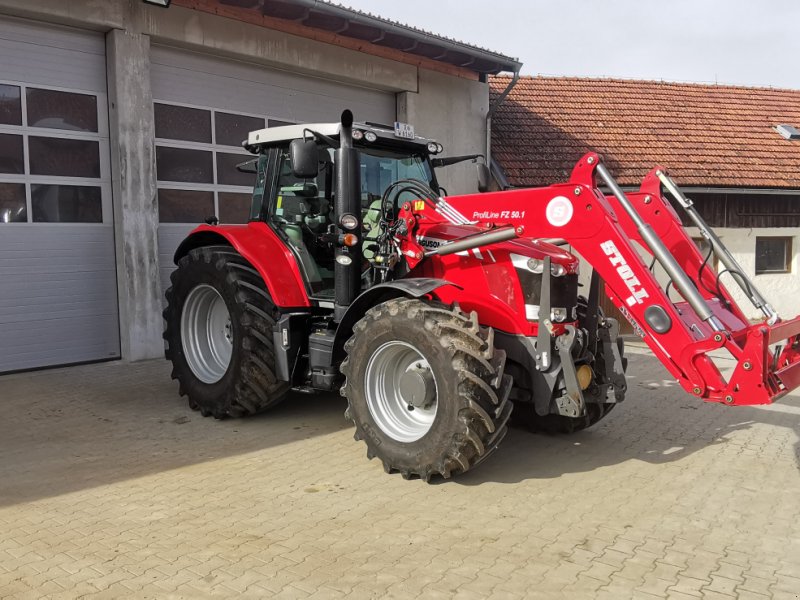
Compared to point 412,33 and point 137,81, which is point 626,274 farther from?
point 412,33

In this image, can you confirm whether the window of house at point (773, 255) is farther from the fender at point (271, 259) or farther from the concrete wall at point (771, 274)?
the fender at point (271, 259)

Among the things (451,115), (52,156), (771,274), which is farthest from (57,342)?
(771,274)

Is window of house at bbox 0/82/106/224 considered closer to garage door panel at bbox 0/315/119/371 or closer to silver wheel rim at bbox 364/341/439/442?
garage door panel at bbox 0/315/119/371

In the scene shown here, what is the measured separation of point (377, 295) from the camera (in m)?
5.00

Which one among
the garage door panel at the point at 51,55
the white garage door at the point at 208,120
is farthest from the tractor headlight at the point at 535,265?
the garage door panel at the point at 51,55

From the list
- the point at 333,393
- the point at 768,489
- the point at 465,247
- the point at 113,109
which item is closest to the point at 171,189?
the point at 113,109

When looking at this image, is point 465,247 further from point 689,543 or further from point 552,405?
point 689,543

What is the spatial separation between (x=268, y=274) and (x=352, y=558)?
9.06 feet

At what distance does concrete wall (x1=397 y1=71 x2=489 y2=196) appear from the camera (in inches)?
459

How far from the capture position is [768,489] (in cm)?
456

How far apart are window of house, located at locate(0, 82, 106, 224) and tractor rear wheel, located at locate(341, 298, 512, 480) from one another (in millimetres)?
4973

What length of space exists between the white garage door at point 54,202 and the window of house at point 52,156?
0.01 metres

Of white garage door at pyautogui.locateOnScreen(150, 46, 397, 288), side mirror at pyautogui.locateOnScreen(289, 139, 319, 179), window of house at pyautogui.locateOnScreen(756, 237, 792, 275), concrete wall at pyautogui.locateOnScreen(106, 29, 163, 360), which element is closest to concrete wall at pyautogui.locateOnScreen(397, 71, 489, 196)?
white garage door at pyautogui.locateOnScreen(150, 46, 397, 288)

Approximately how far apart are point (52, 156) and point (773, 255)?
14.2 m
